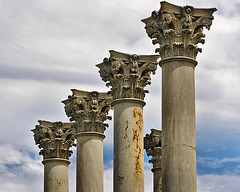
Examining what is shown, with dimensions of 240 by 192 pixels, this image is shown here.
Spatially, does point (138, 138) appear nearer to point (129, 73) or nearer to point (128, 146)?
point (128, 146)

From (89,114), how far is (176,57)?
56.0 ft

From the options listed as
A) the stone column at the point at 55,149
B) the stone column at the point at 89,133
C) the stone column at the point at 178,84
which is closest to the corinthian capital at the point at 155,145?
the stone column at the point at 89,133

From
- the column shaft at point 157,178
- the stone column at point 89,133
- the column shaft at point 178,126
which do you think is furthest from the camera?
the column shaft at point 157,178

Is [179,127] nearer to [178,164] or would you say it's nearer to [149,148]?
[178,164]

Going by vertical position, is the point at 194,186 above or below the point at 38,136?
below

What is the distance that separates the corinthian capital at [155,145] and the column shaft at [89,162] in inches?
267

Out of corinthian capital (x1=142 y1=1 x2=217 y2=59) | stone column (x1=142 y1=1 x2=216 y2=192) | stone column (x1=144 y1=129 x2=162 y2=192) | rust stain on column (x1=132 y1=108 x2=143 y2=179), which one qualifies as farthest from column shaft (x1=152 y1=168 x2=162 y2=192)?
corinthian capital (x1=142 y1=1 x2=217 y2=59)

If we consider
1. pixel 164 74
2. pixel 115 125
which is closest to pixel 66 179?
pixel 115 125

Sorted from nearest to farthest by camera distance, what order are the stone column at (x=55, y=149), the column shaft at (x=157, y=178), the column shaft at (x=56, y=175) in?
the column shaft at (x=157, y=178)
the column shaft at (x=56, y=175)
the stone column at (x=55, y=149)

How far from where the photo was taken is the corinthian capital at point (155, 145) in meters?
58.8

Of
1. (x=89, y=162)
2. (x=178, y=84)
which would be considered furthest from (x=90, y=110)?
(x=178, y=84)

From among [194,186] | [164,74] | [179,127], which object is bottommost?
[194,186]

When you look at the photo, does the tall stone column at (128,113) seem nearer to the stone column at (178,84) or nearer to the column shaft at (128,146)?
the column shaft at (128,146)

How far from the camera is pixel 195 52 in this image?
37938mm
